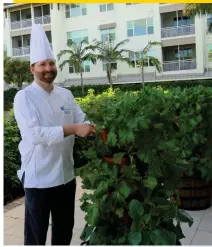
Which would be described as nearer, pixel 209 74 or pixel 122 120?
pixel 122 120

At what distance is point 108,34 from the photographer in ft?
91.2

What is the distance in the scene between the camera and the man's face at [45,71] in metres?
2.23

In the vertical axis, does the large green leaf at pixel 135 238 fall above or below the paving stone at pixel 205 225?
above

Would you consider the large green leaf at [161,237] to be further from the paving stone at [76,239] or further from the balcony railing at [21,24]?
the balcony railing at [21,24]

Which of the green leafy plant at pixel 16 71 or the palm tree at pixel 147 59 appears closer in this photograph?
the palm tree at pixel 147 59

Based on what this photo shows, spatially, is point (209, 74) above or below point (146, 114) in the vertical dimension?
above

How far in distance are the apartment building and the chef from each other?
23319mm

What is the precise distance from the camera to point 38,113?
2.18 meters

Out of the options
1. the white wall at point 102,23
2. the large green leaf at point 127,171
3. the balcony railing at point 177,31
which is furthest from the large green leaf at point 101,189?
the white wall at point 102,23

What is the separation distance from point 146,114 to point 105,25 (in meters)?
27.4

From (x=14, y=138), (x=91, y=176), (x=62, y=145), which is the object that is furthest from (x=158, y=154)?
(x=14, y=138)

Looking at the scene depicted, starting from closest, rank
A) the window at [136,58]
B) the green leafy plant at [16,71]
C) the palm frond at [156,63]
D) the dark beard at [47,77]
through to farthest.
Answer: the dark beard at [47,77] → the palm frond at [156,63] → the window at [136,58] → the green leafy plant at [16,71]

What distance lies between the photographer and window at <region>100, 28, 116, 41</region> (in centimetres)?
2769

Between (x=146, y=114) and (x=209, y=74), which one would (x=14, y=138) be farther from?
(x=209, y=74)
